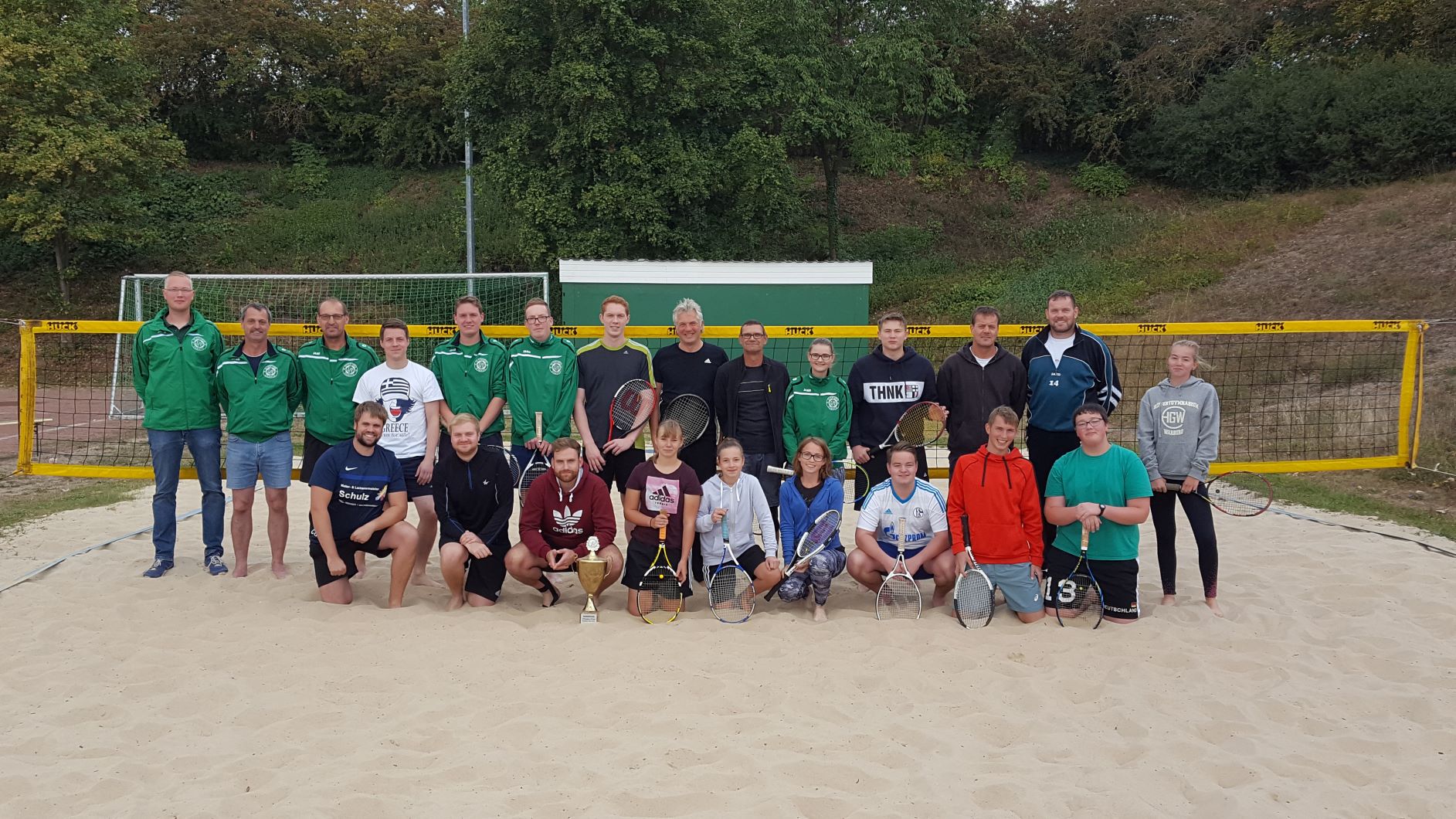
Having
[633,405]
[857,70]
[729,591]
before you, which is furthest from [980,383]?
[857,70]

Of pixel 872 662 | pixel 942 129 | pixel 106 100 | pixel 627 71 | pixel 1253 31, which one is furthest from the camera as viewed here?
pixel 942 129

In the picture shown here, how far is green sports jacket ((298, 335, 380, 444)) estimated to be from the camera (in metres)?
6.39

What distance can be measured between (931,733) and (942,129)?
27355mm

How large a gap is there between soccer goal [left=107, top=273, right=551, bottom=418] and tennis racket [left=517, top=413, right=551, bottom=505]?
845cm

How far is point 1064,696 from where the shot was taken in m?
4.74

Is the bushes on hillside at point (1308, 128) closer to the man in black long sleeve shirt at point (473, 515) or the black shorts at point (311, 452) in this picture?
the man in black long sleeve shirt at point (473, 515)

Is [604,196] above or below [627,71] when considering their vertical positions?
below

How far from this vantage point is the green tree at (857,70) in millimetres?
20859

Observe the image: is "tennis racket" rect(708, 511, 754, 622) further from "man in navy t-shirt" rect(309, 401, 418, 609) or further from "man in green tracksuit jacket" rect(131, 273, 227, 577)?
"man in green tracksuit jacket" rect(131, 273, 227, 577)

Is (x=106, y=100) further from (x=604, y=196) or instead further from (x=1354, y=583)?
(x=1354, y=583)

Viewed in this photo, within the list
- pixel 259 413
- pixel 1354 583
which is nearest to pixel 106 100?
pixel 259 413

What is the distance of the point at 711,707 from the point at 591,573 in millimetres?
1364

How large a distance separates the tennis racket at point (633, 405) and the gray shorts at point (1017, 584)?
2.25 meters

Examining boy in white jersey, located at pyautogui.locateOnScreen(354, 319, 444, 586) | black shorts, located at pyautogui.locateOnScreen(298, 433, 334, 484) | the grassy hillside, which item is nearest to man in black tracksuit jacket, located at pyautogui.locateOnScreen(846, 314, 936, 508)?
boy in white jersey, located at pyautogui.locateOnScreen(354, 319, 444, 586)
